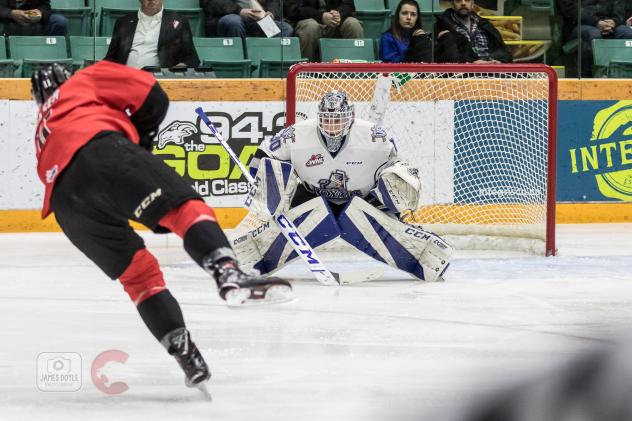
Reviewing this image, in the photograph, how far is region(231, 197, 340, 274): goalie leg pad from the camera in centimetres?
507

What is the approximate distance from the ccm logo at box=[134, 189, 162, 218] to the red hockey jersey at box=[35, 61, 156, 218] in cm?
25

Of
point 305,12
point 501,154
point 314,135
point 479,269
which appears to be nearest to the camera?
point 314,135

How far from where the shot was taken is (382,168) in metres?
5.14

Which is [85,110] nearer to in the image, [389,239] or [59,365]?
[59,365]

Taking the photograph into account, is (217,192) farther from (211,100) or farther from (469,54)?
(469,54)

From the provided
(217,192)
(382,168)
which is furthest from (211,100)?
(382,168)

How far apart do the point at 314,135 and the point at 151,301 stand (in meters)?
2.67

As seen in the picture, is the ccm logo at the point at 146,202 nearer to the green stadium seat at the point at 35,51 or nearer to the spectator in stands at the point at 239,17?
the green stadium seat at the point at 35,51

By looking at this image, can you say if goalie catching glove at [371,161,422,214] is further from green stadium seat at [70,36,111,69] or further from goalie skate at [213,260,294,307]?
goalie skate at [213,260,294,307]

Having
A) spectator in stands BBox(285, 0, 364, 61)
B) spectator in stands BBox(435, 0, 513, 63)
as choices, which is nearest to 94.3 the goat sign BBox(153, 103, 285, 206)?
spectator in stands BBox(285, 0, 364, 61)

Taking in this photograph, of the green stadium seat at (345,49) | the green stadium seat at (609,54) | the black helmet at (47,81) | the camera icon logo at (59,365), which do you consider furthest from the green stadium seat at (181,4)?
the black helmet at (47,81)

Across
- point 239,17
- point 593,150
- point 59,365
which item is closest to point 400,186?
point 59,365

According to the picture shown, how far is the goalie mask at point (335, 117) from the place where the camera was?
5.02 meters

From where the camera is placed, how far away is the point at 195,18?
7.34 meters
